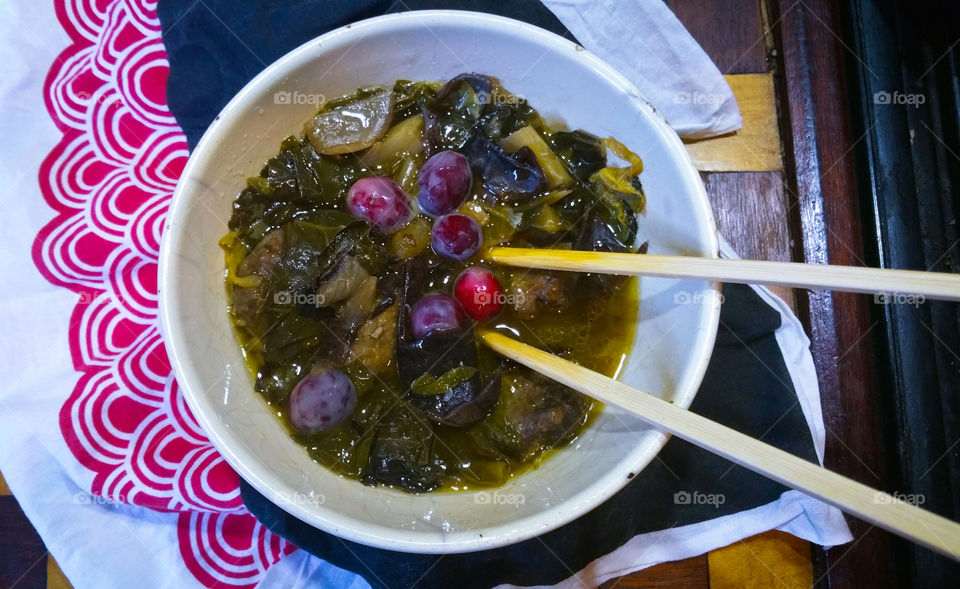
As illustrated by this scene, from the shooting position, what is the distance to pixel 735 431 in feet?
3.92

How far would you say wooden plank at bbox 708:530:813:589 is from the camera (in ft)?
6.17

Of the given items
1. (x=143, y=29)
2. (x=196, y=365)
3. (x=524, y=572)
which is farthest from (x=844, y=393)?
(x=143, y=29)

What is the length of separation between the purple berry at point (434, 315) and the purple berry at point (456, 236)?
12 cm

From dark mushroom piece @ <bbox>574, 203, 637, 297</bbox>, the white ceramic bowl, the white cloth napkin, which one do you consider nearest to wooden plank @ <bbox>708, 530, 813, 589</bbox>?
the white ceramic bowl

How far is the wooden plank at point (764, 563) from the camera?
1.88 meters

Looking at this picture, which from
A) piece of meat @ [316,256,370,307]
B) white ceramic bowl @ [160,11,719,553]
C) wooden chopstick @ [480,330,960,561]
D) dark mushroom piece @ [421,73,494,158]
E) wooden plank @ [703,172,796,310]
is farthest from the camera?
wooden plank @ [703,172,796,310]

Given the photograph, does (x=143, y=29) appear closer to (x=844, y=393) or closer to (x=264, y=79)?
(x=264, y=79)

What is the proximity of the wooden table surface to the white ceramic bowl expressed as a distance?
0.48 metres

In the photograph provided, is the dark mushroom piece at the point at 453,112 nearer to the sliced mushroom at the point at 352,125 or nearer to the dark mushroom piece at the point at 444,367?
the sliced mushroom at the point at 352,125

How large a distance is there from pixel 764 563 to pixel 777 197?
42.9 inches

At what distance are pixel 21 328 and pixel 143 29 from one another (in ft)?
3.22

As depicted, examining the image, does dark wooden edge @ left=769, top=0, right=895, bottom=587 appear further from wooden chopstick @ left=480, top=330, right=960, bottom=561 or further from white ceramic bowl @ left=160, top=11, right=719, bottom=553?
wooden chopstick @ left=480, top=330, right=960, bottom=561

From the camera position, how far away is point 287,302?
1621 millimetres

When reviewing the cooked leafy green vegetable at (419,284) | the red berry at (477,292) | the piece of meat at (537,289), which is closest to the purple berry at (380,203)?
the cooked leafy green vegetable at (419,284)
